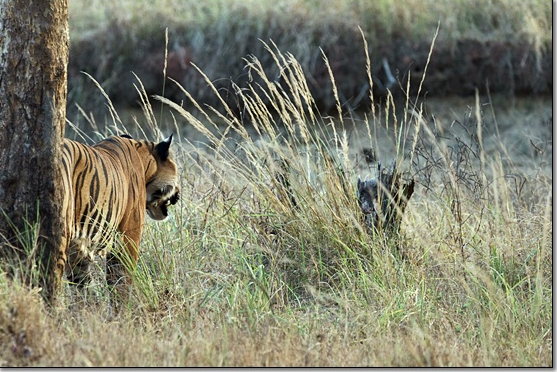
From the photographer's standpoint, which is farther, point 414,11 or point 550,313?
A: point 414,11

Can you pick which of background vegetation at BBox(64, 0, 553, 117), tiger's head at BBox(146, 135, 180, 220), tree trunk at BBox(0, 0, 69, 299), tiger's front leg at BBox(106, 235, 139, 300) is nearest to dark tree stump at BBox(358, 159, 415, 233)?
tiger's head at BBox(146, 135, 180, 220)

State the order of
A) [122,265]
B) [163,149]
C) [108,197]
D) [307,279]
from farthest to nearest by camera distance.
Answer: [163,149]
[307,279]
[122,265]
[108,197]

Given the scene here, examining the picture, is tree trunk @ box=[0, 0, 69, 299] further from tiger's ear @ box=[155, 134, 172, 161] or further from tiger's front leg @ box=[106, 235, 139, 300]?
tiger's ear @ box=[155, 134, 172, 161]

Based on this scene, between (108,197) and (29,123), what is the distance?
2.46 ft

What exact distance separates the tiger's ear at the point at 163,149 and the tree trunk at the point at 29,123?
1.31 meters

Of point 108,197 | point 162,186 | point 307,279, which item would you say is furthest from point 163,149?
point 307,279

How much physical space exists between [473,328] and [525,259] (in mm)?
989

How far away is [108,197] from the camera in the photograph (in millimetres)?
4809

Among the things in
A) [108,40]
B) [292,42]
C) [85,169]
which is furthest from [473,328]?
[108,40]

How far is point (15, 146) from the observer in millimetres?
4223

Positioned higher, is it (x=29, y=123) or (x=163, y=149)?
(x=29, y=123)

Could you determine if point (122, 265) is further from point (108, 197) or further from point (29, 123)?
point (29, 123)

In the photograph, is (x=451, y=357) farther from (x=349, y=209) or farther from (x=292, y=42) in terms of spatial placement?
(x=292, y=42)

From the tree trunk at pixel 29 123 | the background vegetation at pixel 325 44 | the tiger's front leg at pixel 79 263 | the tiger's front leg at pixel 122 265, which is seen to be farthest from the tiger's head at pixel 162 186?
the background vegetation at pixel 325 44
